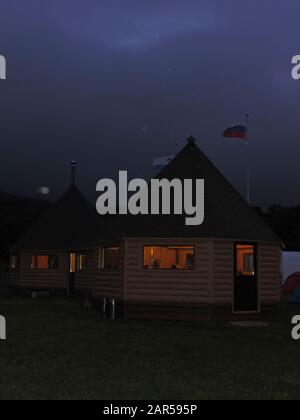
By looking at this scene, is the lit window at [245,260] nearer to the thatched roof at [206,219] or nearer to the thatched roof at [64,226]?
the thatched roof at [206,219]

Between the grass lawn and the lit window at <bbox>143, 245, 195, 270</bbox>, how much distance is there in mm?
2209

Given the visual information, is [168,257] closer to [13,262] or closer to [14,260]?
[14,260]

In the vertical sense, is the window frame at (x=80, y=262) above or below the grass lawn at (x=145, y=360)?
above

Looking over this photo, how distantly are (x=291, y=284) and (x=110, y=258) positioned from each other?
17.1 m

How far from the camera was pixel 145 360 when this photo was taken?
42.0 ft

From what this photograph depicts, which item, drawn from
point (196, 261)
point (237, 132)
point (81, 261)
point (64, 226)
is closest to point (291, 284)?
point (237, 132)

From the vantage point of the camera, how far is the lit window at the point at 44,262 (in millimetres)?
35344

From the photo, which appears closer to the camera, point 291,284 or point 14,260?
point 291,284

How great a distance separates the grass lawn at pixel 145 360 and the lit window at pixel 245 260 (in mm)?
2724

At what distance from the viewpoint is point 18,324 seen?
1916cm

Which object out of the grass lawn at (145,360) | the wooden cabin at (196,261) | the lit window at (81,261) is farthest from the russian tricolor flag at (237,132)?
the grass lawn at (145,360)

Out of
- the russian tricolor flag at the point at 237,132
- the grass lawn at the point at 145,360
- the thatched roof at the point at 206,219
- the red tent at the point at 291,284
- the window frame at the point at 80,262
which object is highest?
the russian tricolor flag at the point at 237,132

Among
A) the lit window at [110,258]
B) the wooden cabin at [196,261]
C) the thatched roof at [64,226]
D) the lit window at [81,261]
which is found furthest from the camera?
the thatched roof at [64,226]
